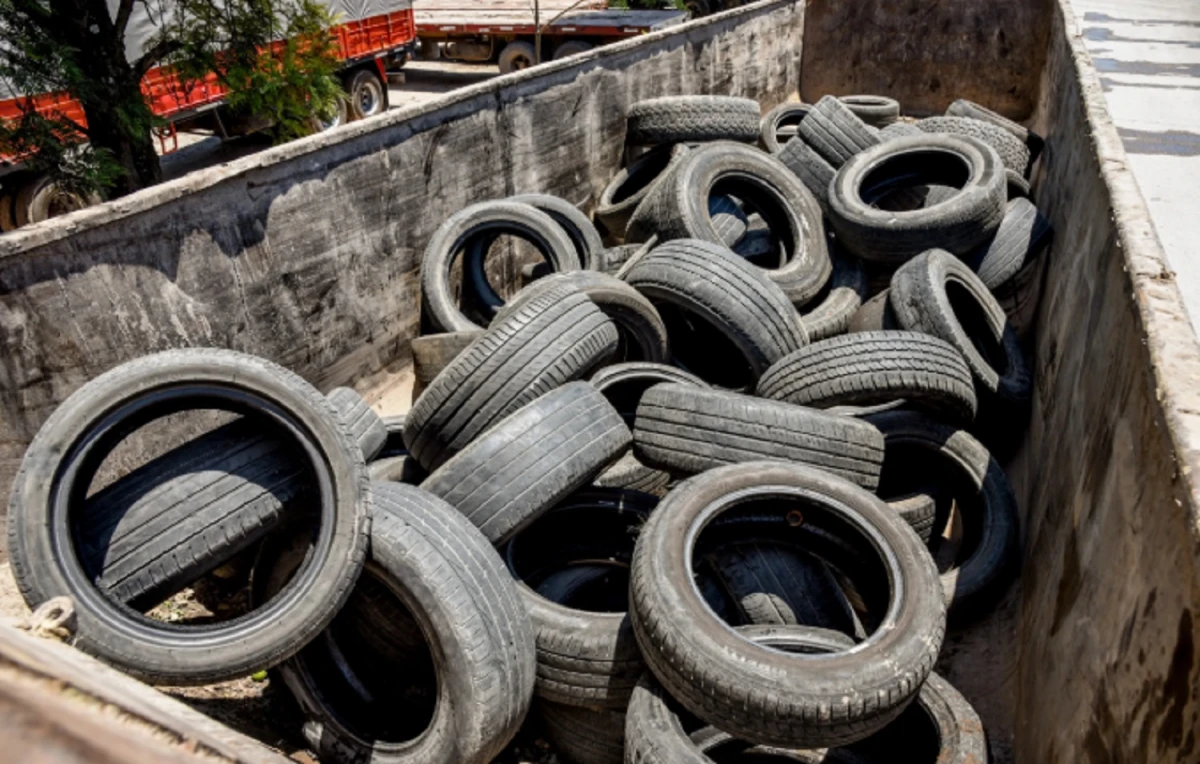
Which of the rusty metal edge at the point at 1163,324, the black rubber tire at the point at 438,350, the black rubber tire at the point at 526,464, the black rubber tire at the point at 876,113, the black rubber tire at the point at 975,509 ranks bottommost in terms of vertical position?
the black rubber tire at the point at 975,509

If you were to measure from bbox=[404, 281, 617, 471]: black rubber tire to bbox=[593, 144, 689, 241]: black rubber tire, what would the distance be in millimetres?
2677

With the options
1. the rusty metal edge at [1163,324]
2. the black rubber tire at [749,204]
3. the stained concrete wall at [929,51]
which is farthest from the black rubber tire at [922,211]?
the stained concrete wall at [929,51]

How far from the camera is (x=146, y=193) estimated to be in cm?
356

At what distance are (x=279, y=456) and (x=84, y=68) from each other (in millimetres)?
4958

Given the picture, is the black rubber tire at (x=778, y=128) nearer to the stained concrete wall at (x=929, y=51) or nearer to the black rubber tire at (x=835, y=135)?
the black rubber tire at (x=835, y=135)

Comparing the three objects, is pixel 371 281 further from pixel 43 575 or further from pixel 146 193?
pixel 43 575

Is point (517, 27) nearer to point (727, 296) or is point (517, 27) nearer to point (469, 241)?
point (469, 241)

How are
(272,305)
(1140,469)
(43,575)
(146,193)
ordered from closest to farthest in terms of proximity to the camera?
(1140,469), (43,575), (146,193), (272,305)

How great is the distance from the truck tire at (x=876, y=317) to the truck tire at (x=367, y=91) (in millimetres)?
10052

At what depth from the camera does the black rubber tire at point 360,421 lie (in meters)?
3.84

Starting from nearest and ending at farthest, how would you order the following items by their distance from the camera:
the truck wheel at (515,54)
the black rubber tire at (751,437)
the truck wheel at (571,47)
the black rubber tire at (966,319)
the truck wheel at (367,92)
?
the black rubber tire at (751,437) < the black rubber tire at (966,319) < the truck wheel at (367,92) < the truck wheel at (571,47) < the truck wheel at (515,54)

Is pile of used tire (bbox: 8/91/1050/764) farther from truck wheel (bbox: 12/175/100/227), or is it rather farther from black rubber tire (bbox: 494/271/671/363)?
truck wheel (bbox: 12/175/100/227)

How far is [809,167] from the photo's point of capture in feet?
20.6

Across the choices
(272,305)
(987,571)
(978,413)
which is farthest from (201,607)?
(978,413)
